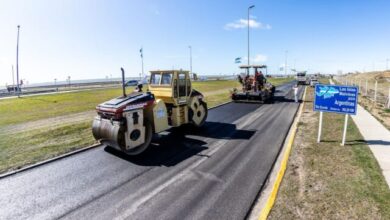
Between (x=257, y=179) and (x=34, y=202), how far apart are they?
4853mm

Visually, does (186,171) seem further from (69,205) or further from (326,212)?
(326,212)

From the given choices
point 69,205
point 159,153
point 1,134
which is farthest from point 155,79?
point 1,134

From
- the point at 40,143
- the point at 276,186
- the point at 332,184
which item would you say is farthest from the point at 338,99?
the point at 40,143

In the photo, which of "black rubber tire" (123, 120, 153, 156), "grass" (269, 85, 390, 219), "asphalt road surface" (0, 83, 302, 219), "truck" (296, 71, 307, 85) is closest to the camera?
"grass" (269, 85, 390, 219)

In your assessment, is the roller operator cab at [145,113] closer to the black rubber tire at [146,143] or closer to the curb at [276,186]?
the black rubber tire at [146,143]

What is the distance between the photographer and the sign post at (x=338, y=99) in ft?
25.9

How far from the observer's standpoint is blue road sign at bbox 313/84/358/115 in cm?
791

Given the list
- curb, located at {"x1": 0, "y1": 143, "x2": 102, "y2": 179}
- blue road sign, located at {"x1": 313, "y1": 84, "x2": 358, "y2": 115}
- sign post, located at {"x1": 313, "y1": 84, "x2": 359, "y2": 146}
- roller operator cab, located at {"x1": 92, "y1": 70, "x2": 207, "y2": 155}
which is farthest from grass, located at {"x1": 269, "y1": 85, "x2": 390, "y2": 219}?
curb, located at {"x1": 0, "y1": 143, "x2": 102, "y2": 179}

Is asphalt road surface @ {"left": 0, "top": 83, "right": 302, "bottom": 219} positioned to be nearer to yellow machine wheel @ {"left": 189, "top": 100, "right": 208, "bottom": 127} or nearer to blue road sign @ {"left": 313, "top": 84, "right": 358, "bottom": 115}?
yellow machine wheel @ {"left": 189, "top": 100, "right": 208, "bottom": 127}

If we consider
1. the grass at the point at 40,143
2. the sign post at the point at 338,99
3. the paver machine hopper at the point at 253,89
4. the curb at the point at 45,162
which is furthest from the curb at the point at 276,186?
the paver machine hopper at the point at 253,89

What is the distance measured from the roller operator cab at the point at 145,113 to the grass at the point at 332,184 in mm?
4442

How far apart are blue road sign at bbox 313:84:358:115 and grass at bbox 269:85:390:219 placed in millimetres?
1164

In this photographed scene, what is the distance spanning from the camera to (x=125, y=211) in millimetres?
4676

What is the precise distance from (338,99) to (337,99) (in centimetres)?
3
